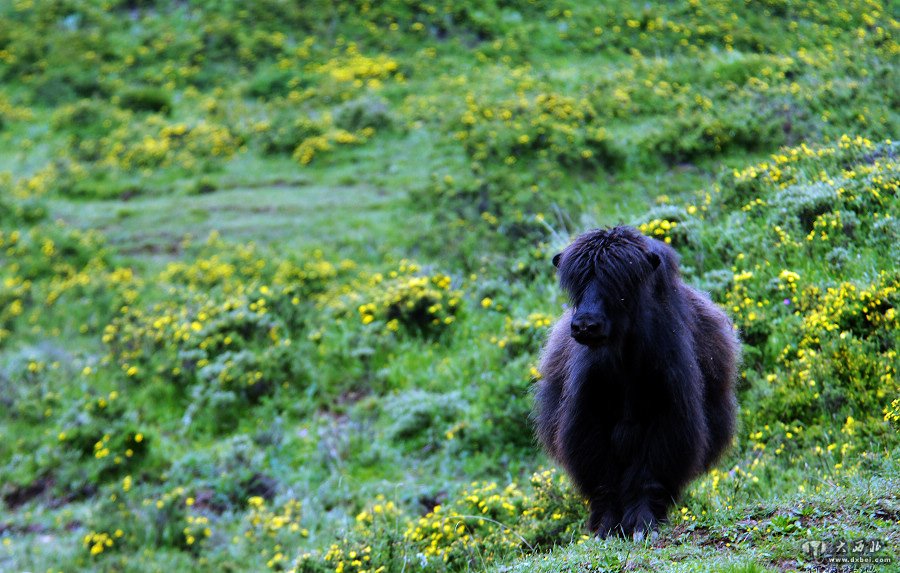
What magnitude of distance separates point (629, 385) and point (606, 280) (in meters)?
0.77

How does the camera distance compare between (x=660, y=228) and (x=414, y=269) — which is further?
(x=414, y=269)

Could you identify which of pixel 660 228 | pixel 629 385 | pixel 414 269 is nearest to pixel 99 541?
pixel 414 269

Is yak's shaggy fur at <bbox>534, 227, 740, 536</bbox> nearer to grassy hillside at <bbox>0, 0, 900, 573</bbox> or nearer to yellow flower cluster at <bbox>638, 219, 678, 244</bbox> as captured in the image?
grassy hillside at <bbox>0, 0, 900, 573</bbox>

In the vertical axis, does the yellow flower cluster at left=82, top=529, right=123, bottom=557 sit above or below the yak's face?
below

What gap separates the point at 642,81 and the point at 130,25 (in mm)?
15014

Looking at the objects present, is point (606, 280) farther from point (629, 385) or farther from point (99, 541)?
point (99, 541)

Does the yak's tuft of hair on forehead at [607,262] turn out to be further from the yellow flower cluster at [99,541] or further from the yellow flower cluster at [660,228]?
the yellow flower cluster at [99,541]

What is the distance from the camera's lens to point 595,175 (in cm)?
1403

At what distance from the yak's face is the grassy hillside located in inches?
Answer: 52.5

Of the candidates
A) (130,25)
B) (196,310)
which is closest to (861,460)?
(196,310)

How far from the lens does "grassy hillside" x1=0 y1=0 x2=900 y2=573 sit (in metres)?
7.27

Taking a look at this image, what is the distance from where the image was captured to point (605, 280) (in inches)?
216

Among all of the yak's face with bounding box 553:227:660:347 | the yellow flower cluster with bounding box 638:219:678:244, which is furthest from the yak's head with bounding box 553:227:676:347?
the yellow flower cluster with bounding box 638:219:678:244

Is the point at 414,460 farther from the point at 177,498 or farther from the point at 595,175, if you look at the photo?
the point at 595,175
